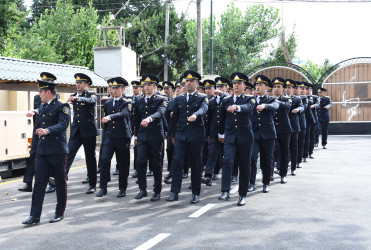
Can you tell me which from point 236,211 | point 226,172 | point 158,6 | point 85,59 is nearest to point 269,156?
point 226,172

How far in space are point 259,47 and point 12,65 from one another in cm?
4072

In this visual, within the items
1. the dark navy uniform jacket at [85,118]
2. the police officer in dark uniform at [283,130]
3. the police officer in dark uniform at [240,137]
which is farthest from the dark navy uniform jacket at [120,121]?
the police officer in dark uniform at [283,130]

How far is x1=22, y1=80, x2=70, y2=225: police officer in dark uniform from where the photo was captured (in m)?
6.11

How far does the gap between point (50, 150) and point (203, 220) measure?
229 centimetres

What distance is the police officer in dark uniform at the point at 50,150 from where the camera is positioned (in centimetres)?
611

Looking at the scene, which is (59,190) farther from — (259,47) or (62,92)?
(259,47)

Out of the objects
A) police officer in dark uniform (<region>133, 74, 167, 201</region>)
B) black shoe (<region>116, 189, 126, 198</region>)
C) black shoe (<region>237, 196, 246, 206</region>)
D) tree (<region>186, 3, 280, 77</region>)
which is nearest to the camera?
black shoe (<region>237, 196, 246, 206</region>)

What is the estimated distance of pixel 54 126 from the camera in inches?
243

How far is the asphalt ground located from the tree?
4220 centimetres

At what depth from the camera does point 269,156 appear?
8.39m

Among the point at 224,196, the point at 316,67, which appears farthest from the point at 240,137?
the point at 316,67

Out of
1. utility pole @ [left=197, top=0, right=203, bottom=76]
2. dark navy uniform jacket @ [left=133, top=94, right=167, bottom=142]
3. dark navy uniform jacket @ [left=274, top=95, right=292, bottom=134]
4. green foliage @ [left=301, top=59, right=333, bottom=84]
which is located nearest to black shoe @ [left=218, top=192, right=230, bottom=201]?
dark navy uniform jacket @ [left=133, top=94, right=167, bottom=142]

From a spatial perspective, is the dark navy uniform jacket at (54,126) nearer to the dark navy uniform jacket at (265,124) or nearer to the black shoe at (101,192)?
the black shoe at (101,192)

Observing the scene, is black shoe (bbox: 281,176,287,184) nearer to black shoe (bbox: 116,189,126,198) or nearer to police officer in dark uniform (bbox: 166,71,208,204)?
police officer in dark uniform (bbox: 166,71,208,204)
